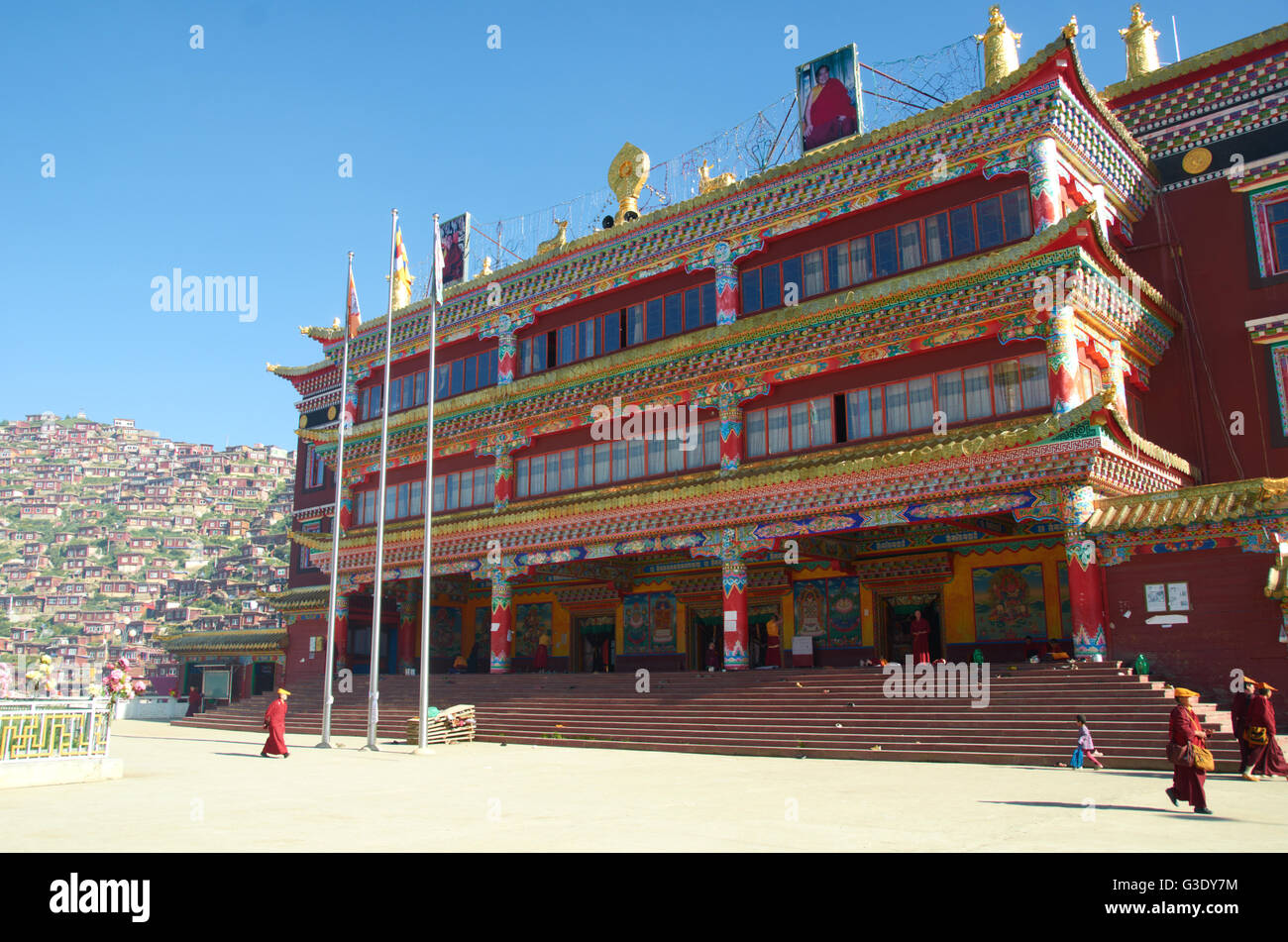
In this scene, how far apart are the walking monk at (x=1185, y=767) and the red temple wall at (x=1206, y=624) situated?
7074 millimetres

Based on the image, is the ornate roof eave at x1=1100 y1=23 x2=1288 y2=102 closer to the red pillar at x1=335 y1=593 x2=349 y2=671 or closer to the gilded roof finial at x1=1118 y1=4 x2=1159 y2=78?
the gilded roof finial at x1=1118 y1=4 x2=1159 y2=78

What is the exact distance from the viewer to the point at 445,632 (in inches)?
1427

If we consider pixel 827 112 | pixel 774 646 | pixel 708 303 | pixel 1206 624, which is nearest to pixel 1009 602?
pixel 1206 624

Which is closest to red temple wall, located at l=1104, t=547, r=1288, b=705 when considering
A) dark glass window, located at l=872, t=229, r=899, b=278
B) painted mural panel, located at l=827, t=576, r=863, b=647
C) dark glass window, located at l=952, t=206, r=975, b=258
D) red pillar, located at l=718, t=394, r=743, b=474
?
dark glass window, located at l=952, t=206, r=975, b=258

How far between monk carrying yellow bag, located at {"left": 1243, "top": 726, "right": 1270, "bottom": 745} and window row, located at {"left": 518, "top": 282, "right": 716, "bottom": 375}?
53.8 feet

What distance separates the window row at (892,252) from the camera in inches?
854

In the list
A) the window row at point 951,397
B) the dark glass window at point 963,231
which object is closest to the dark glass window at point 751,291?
the window row at point 951,397

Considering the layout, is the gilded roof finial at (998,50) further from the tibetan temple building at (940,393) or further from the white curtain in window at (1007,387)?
the white curtain in window at (1007,387)

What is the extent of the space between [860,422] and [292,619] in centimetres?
2633

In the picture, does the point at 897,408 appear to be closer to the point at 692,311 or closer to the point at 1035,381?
the point at 1035,381

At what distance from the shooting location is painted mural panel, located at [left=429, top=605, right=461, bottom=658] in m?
36.1

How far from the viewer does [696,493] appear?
2483 centimetres

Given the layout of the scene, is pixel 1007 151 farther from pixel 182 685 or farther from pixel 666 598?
pixel 182 685
